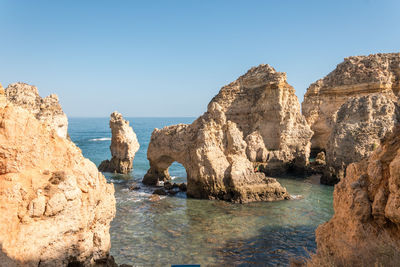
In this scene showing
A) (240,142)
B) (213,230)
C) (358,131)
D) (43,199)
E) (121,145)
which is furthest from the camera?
(121,145)

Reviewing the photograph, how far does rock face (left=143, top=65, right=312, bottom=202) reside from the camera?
73.7 ft

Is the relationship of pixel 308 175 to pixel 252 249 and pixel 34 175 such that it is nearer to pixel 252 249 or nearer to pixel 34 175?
pixel 252 249

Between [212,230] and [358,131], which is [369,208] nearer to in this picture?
[212,230]

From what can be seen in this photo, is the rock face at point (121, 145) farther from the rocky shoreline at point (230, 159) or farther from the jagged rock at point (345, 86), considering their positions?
the jagged rock at point (345, 86)

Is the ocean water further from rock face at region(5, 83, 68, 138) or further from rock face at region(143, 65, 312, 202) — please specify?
rock face at region(5, 83, 68, 138)

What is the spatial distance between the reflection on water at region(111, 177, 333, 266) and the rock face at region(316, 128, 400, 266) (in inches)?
112

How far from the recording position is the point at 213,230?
16656mm

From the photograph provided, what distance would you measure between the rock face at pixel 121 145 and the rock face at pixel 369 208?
27201 mm

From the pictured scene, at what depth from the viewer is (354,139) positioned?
26.8 metres

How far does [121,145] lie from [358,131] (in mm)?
22538

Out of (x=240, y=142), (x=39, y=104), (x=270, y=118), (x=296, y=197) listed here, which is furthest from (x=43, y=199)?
(x=270, y=118)

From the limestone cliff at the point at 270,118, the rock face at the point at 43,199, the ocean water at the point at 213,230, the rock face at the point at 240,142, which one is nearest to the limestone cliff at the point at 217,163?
the rock face at the point at 240,142

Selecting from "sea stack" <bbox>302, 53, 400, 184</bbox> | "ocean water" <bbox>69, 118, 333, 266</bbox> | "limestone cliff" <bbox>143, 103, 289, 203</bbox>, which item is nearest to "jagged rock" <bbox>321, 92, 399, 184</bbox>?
"sea stack" <bbox>302, 53, 400, 184</bbox>

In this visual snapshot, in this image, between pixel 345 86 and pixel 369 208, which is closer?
pixel 369 208
